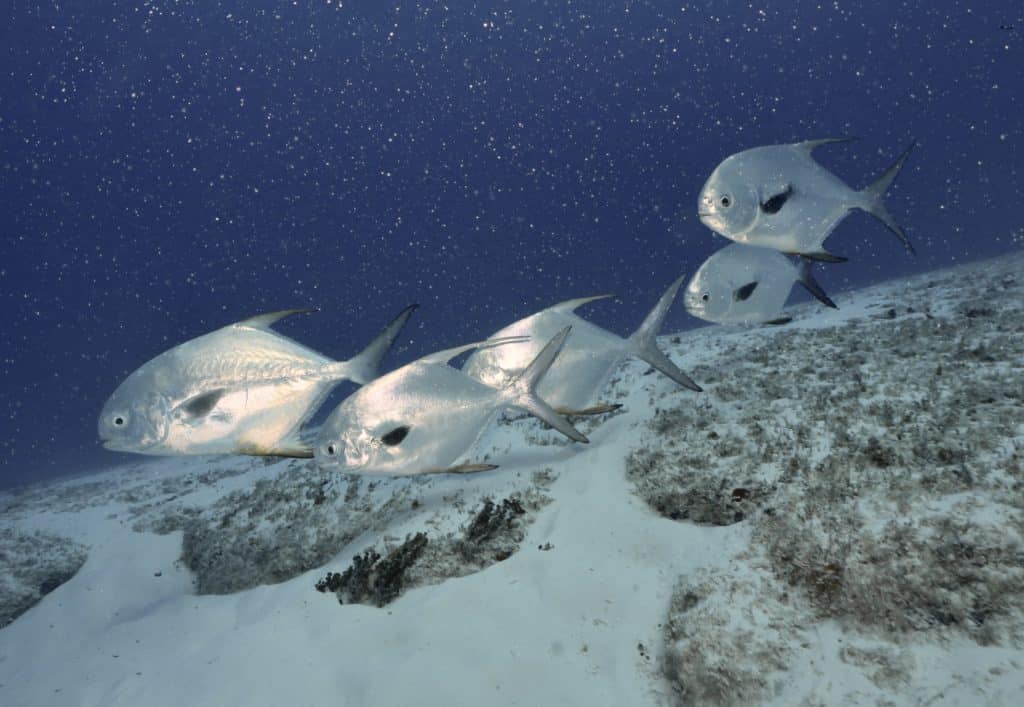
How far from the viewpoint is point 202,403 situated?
8.76 feet

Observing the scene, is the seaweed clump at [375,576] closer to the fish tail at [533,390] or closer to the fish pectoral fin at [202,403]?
the fish tail at [533,390]

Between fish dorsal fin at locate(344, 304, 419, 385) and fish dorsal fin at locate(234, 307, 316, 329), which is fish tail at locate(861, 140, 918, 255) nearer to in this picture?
fish dorsal fin at locate(344, 304, 419, 385)

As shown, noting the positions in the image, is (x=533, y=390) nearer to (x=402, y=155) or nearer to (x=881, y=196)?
(x=881, y=196)

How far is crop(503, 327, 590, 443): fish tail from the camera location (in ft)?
9.88

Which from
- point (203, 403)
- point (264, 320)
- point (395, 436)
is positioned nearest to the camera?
point (203, 403)

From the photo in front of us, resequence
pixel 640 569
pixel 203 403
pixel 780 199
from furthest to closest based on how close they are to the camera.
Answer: pixel 640 569, pixel 780 199, pixel 203 403

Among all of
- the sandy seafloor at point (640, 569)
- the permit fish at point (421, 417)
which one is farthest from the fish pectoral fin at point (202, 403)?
the sandy seafloor at point (640, 569)

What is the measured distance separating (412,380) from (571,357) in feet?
3.88

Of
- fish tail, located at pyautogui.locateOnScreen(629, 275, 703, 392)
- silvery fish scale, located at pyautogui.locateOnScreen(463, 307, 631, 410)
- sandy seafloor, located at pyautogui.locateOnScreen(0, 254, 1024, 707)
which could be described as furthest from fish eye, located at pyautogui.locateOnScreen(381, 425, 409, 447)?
fish tail, located at pyautogui.locateOnScreen(629, 275, 703, 392)

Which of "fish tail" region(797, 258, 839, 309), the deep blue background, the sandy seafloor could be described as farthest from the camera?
the deep blue background

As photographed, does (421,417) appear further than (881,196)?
No

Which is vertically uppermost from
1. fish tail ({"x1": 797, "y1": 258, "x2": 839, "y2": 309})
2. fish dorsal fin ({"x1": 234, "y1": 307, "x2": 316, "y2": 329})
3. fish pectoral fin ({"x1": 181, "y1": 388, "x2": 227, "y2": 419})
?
fish dorsal fin ({"x1": 234, "y1": 307, "x2": 316, "y2": 329})

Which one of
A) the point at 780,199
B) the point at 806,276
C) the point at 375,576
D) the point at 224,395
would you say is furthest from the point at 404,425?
the point at 806,276

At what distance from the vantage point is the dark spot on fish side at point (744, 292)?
382cm
